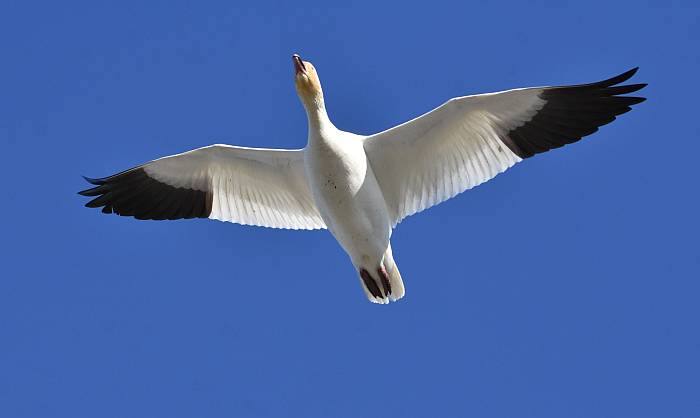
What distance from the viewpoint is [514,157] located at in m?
15.2

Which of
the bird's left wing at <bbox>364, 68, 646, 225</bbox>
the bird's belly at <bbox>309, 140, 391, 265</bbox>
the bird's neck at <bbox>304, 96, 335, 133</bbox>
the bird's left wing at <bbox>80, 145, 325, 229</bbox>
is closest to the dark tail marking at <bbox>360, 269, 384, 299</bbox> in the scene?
the bird's belly at <bbox>309, 140, 391, 265</bbox>

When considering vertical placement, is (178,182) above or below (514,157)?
above

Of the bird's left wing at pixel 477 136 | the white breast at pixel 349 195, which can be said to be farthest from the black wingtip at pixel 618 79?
the white breast at pixel 349 195

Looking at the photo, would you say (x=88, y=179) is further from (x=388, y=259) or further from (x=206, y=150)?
(x=388, y=259)

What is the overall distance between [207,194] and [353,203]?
245 cm

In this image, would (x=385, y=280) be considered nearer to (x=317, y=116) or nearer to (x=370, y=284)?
(x=370, y=284)

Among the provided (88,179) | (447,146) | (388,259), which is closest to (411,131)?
(447,146)

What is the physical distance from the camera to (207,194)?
53.6 feet

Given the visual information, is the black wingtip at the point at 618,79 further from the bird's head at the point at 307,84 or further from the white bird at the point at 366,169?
the bird's head at the point at 307,84

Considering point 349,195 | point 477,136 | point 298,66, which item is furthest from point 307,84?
point 477,136

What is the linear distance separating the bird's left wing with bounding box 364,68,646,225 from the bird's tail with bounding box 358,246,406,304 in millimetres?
757

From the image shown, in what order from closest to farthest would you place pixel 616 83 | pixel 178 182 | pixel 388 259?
1. pixel 616 83
2. pixel 388 259
3. pixel 178 182

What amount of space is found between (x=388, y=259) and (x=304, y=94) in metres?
2.19

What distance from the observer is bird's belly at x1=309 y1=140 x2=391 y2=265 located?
14.6m
